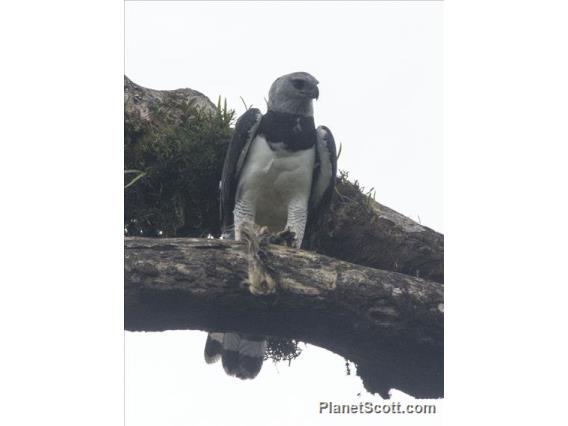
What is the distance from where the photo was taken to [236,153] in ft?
14.4

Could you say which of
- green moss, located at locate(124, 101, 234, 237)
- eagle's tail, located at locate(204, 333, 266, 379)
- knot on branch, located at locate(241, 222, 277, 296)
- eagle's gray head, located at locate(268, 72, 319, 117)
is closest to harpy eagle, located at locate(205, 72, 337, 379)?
eagle's gray head, located at locate(268, 72, 319, 117)

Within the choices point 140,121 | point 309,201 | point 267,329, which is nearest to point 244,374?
point 267,329

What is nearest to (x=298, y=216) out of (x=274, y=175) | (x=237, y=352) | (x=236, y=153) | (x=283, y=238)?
(x=274, y=175)

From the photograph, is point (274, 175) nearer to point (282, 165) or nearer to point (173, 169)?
point (282, 165)

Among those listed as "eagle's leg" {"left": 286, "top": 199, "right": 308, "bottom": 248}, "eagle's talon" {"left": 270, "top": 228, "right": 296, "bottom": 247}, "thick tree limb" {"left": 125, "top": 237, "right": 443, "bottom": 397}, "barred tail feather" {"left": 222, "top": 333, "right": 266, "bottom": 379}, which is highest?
"eagle's leg" {"left": 286, "top": 199, "right": 308, "bottom": 248}

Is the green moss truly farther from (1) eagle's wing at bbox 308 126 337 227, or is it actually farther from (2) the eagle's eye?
(1) eagle's wing at bbox 308 126 337 227

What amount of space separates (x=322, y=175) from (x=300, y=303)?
50.5 inches

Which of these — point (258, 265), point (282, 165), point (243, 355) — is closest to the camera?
point (258, 265)

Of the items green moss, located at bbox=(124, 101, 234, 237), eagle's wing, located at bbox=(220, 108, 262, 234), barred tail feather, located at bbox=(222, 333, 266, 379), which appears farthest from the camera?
eagle's wing, located at bbox=(220, 108, 262, 234)

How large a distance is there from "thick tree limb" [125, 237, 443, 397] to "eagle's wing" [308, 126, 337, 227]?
96cm

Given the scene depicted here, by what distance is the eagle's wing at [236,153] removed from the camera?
14.3ft

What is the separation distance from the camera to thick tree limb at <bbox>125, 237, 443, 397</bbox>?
131 inches

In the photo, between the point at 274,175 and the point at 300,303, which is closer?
the point at 300,303

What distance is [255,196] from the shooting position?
4.52 meters
